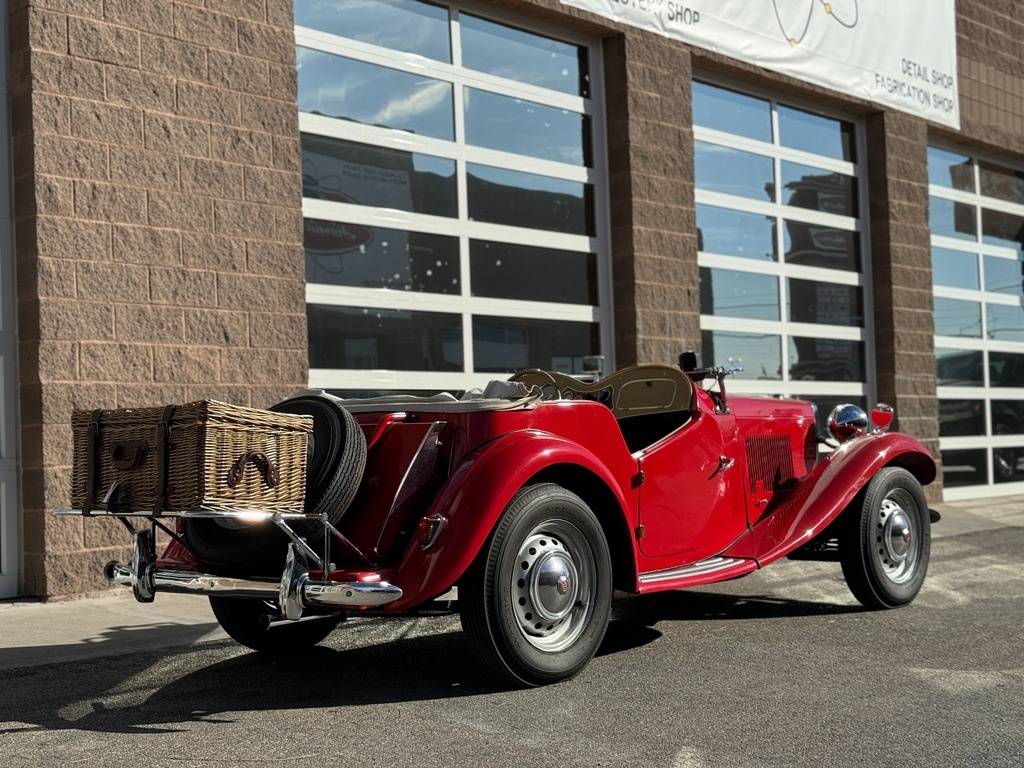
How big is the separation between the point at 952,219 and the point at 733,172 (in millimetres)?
3699

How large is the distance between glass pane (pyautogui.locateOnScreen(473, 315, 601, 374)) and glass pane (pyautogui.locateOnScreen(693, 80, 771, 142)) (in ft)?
8.10

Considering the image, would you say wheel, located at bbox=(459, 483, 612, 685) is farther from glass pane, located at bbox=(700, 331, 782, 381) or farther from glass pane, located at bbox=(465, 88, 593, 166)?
glass pane, located at bbox=(700, 331, 782, 381)

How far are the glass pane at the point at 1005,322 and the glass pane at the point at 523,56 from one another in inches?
250

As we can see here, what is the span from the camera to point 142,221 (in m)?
7.14

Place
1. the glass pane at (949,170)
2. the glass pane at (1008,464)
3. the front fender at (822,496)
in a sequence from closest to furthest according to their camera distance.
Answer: the front fender at (822,496) → the glass pane at (949,170) → the glass pane at (1008,464)

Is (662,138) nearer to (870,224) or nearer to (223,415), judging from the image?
(870,224)

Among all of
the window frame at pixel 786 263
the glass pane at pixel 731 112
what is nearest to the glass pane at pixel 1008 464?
the window frame at pixel 786 263

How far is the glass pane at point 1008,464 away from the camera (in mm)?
13515

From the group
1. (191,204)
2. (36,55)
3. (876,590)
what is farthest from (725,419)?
(36,55)

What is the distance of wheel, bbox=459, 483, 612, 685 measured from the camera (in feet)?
14.4

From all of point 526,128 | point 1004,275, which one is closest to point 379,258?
→ point 526,128

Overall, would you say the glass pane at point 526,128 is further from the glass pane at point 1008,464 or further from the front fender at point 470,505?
the glass pane at point 1008,464

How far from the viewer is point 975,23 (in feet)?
44.2

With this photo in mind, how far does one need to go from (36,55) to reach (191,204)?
46.8 inches
